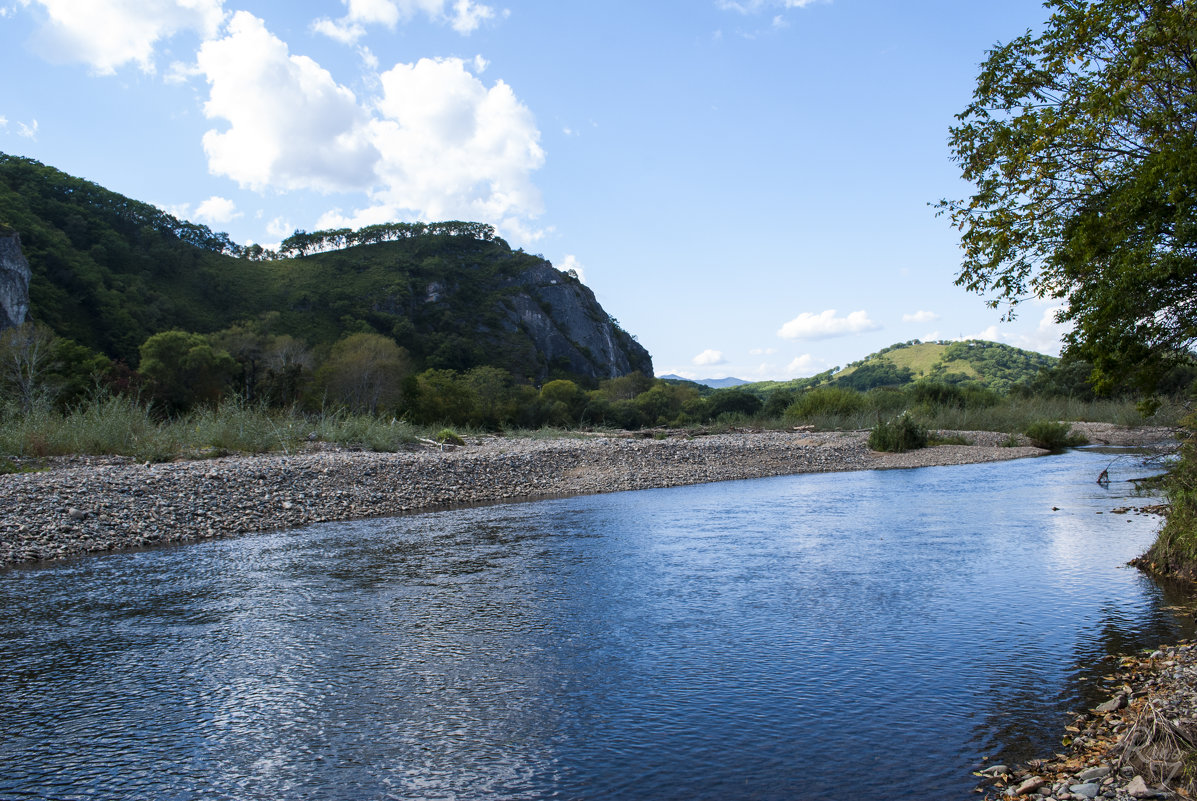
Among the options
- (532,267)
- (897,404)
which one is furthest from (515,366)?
(897,404)

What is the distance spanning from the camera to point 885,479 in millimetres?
23312

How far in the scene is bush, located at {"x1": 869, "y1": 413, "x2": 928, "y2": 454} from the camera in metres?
31.8

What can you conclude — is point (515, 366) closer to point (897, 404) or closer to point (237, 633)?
point (897, 404)

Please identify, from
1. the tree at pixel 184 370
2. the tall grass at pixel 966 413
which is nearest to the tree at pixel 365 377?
the tree at pixel 184 370

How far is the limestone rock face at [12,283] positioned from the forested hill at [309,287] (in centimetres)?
212

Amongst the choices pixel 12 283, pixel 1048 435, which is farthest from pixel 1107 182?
pixel 12 283

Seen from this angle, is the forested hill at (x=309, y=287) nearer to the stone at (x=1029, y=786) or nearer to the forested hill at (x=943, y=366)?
the forested hill at (x=943, y=366)

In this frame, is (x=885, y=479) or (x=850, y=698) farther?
(x=885, y=479)

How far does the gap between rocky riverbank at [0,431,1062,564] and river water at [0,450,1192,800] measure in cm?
140

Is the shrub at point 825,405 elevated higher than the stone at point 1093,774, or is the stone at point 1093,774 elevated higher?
the shrub at point 825,405

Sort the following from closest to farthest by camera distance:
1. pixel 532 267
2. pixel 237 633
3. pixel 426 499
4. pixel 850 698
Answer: pixel 850 698
pixel 237 633
pixel 426 499
pixel 532 267

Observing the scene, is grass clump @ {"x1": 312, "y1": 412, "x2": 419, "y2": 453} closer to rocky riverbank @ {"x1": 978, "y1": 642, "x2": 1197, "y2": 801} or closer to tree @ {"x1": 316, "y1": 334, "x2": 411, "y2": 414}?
tree @ {"x1": 316, "y1": 334, "x2": 411, "y2": 414}

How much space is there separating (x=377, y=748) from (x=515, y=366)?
9837cm

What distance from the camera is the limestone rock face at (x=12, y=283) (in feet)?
152
